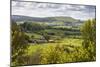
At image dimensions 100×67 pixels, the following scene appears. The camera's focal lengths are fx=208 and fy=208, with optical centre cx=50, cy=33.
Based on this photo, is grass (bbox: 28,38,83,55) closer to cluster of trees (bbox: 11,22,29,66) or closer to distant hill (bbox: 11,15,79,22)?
cluster of trees (bbox: 11,22,29,66)

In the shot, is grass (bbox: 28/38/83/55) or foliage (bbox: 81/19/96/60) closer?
grass (bbox: 28/38/83/55)

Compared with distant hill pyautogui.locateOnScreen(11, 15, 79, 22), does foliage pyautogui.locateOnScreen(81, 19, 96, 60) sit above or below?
below

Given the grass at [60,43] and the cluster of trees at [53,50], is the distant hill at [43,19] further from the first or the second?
the grass at [60,43]

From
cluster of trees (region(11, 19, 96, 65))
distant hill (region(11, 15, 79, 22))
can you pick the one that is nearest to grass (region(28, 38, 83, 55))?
cluster of trees (region(11, 19, 96, 65))

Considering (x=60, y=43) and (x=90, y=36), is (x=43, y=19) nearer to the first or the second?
(x=60, y=43)

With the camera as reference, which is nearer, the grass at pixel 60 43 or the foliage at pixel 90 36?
the grass at pixel 60 43

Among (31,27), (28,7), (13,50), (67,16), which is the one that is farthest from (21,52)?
(67,16)

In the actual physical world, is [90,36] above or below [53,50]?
above

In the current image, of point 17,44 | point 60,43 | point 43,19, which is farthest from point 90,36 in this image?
point 17,44

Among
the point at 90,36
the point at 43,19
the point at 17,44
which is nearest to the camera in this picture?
the point at 17,44

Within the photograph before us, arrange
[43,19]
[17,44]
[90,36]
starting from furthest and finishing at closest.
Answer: [90,36] < [43,19] < [17,44]

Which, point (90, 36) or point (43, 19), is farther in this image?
point (90, 36)

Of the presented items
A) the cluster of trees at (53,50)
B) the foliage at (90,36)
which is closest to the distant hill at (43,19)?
the cluster of trees at (53,50)
